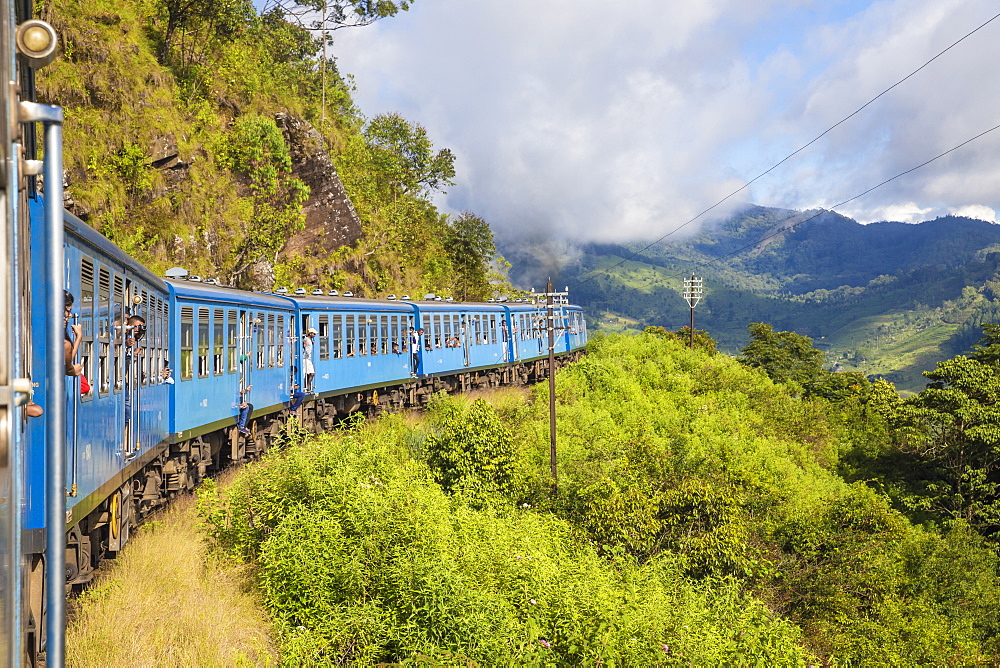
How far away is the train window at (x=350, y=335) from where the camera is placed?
64.1 ft

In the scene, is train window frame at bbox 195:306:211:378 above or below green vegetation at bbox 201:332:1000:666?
above

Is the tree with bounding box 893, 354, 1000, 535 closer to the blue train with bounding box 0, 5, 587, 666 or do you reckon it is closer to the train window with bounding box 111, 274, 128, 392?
the blue train with bounding box 0, 5, 587, 666

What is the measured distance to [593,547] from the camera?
14.8m

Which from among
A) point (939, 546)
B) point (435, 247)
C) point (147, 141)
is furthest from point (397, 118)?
point (939, 546)

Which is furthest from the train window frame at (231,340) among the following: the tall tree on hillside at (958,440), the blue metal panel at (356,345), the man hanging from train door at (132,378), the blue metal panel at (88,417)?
the tall tree on hillside at (958,440)

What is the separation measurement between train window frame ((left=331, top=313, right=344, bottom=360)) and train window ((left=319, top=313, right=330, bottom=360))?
226 millimetres

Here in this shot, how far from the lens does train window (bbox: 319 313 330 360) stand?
60.1ft

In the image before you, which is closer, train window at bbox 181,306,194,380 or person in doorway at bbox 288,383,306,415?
train window at bbox 181,306,194,380

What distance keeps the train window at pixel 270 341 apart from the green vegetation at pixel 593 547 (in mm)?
1908

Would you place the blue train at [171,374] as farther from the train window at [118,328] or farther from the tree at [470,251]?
the tree at [470,251]

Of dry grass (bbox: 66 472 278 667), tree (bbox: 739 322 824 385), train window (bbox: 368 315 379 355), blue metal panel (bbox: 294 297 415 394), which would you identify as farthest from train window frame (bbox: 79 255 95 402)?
tree (bbox: 739 322 824 385)

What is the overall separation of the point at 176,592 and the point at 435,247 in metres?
41.6

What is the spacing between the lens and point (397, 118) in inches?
1870

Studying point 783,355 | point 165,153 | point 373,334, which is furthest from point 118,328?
point 783,355
